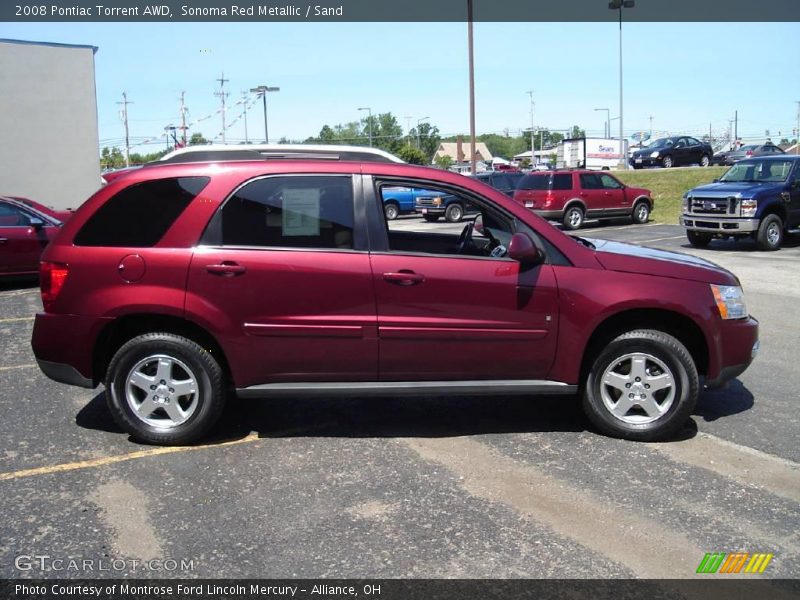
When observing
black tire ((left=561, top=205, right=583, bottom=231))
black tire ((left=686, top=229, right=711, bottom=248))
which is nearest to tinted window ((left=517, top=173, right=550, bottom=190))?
black tire ((left=561, top=205, right=583, bottom=231))

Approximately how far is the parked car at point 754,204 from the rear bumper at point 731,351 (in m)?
11.7

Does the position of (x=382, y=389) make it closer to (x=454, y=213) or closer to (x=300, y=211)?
(x=300, y=211)

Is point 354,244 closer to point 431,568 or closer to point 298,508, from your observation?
point 298,508

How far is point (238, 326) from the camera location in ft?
15.4

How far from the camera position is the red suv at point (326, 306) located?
15.4ft

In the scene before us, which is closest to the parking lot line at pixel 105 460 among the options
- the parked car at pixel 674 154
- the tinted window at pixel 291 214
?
the tinted window at pixel 291 214

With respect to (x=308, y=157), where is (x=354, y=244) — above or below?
below

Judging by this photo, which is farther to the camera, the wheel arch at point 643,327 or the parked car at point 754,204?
the parked car at point 754,204

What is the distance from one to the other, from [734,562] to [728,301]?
2087 mm

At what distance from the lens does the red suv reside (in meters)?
4.70

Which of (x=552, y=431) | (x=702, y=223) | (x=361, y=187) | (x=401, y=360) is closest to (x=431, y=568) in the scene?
(x=401, y=360)

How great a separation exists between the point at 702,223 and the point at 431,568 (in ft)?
48.1

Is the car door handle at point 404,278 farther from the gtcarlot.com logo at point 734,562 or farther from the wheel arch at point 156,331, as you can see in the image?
the gtcarlot.com logo at point 734,562

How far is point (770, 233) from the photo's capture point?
15.8 metres
